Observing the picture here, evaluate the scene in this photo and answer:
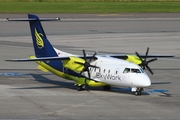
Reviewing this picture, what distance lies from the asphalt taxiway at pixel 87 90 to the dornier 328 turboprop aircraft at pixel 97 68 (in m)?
0.83

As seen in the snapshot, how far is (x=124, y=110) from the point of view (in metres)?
30.2

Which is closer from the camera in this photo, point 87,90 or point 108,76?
point 108,76

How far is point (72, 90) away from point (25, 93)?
3.45 metres

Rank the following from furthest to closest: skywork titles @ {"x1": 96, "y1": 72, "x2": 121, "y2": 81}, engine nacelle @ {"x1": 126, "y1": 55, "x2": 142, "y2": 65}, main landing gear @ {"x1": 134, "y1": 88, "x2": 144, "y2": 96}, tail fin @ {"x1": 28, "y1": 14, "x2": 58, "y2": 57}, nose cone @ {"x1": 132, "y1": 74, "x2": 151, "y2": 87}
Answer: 1. tail fin @ {"x1": 28, "y1": 14, "x2": 58, "y2": 57}
2. engine nacelle @ {"x1": 126, "y1": 55, "x2": 142, "y2": 65}
3. skywork titles @ {"x1": 96, "y1": 72, "x2": 121, "y2": 81}
4. main landing gear @ {"x1": 134, "y1": 88, "x2": 144, "y2": 96}
5. nose cone @ {"x1": 132, "y1": 74, "x2": 151, "y2": 87}

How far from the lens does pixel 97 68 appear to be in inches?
1420

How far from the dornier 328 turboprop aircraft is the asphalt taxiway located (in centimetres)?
83

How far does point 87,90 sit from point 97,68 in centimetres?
192

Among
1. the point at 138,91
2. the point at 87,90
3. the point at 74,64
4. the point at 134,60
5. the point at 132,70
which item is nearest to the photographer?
the point at 132,70

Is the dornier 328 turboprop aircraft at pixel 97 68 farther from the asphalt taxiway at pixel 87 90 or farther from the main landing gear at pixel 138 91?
the asphalt taxiway at pixel 87 90

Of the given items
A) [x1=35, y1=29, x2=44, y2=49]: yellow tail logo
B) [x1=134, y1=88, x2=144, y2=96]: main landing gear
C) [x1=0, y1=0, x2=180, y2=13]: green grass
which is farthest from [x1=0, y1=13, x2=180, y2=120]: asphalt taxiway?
[x1=0, y1=0, x2=180, y2=13]: green grass

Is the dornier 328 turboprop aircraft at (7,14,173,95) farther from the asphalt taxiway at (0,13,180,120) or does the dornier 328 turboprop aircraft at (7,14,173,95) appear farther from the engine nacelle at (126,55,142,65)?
the asphalt taxiway at (0,13,180,120)

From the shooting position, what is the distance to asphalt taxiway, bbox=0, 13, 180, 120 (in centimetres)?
2961

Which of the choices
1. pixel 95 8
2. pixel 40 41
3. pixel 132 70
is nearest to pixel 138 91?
pixel 132 70

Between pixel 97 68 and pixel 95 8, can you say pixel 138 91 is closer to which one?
pixel 97 68
